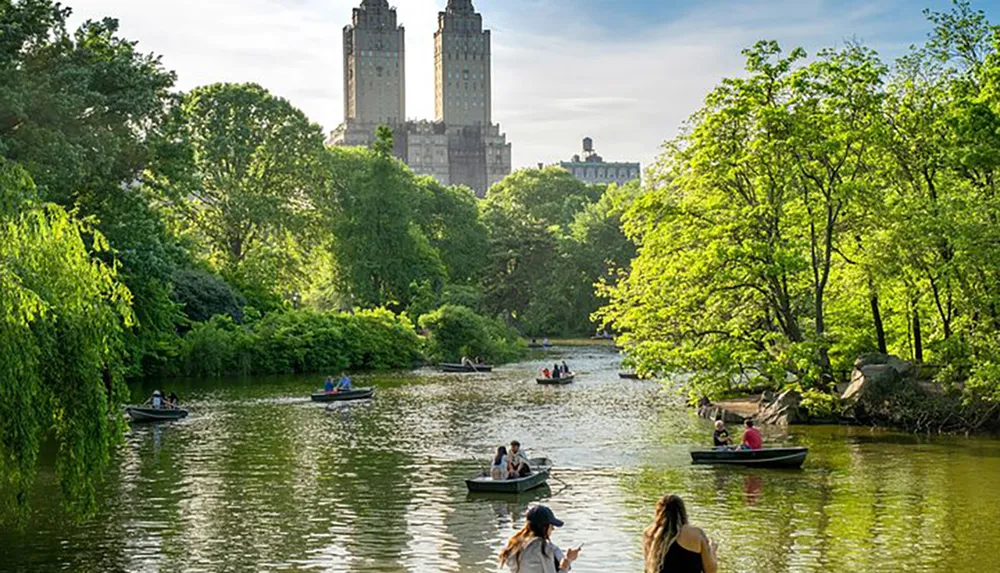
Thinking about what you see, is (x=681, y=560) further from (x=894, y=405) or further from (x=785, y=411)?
(x=785, y=411)

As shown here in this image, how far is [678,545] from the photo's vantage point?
9.48 metres

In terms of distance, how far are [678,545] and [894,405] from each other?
26722mm

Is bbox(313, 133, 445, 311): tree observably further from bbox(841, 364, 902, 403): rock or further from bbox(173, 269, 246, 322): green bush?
bbox(841, 364, 902, 403): rock

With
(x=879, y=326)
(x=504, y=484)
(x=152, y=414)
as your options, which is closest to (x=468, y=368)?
(x=152, y=414)

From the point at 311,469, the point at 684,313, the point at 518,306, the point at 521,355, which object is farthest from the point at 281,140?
the point at 311,469

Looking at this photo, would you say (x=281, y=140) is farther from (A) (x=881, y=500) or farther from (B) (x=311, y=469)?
(A) (x=881, y=500)

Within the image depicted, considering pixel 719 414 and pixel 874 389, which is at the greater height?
pixel 874 389

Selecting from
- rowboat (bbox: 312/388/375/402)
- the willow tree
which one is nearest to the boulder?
rowboat (bbox: 312/388/375/402)

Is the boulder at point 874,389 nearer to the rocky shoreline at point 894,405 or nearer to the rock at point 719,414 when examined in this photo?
the rocky shoreline at point 894,405

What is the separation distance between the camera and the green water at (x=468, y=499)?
19328 mm

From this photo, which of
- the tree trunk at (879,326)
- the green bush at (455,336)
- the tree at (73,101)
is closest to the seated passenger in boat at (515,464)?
the tree at (73,101)

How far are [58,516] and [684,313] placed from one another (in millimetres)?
19944

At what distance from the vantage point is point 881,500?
24.0 meters

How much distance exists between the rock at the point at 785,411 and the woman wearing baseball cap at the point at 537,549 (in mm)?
26984
